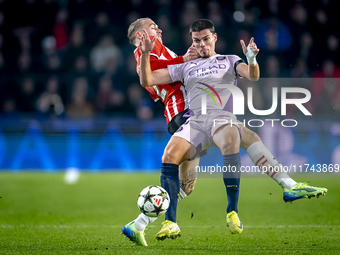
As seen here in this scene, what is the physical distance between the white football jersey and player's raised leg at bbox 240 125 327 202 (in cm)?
37

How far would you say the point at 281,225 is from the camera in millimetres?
5648

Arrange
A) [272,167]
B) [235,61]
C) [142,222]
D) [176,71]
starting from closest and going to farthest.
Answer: [142,222] < [272,167] < [235,61] < [176,71]

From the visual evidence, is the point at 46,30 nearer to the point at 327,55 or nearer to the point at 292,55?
the point at 292,55

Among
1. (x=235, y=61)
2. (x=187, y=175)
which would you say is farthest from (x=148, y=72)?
(x=187, y=175)

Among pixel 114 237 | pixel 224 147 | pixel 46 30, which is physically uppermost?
pixel 46 30

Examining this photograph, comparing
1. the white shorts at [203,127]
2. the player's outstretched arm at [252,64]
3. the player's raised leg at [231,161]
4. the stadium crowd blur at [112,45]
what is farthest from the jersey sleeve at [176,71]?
the stadium crowd blur at [112,45]

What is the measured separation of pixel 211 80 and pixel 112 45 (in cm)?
824

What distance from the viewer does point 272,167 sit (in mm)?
4629

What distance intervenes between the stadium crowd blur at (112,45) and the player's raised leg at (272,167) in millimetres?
6383

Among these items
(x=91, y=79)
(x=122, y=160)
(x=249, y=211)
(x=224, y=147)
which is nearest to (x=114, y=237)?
(x=224, y=147)

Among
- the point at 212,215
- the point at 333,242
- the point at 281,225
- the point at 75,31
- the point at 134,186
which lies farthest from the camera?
the point at 75,31

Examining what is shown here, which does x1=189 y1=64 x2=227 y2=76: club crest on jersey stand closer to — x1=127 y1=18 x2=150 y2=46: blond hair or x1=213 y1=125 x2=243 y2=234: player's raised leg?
x1=213 y1=125 x2=243 y2=234: player's raised leg

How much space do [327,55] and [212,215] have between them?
7289mm

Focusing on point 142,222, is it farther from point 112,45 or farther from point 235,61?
point 112,45
